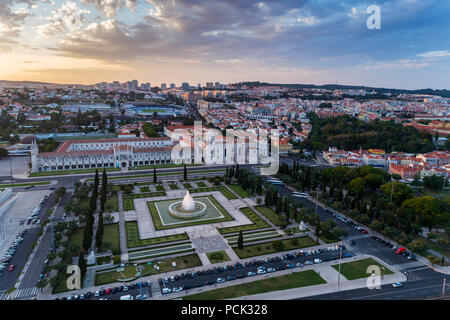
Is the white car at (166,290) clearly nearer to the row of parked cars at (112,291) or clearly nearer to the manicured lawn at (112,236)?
the row of parked cars at (112,291)

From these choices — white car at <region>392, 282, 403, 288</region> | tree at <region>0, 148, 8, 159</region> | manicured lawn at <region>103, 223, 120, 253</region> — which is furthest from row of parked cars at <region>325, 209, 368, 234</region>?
tree at <region>0, 148, 8, 159</region>

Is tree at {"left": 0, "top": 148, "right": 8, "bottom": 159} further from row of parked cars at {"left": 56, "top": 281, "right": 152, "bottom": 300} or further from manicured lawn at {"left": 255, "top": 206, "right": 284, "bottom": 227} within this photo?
manicured lawn at {"left": 255, "top": 206, "right": 284, "bottom": 227}

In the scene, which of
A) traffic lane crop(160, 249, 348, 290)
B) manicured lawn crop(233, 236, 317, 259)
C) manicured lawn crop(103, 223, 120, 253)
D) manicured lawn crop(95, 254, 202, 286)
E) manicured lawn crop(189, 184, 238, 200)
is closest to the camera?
traffic lane crop(160, 249, 348, 290)

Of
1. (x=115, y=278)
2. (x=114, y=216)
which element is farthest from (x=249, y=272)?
(x=114, y=216)

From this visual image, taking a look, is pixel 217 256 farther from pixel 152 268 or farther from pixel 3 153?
pixel 3 153

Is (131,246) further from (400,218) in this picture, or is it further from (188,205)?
(400,218)

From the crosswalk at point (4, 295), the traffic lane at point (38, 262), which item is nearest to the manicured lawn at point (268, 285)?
the traffic lane at point (38, 262)
